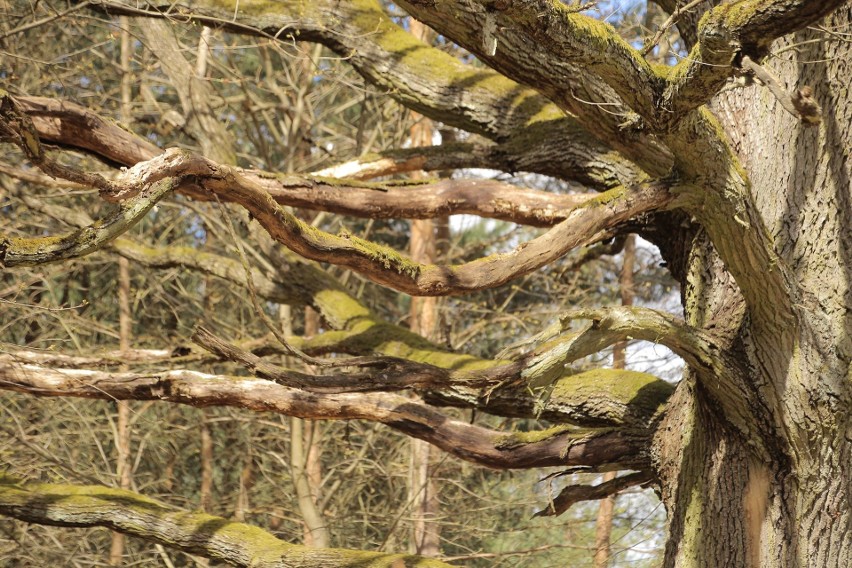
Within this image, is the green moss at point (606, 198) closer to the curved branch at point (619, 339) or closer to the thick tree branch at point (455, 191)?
the curved branch at point (619, 339)

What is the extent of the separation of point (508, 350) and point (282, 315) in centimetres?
564

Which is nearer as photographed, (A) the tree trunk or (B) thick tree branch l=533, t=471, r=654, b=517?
(A) the tree trunk

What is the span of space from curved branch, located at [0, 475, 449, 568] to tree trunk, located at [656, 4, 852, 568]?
63.5 inches

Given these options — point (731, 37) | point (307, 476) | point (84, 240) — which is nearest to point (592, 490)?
point (731, 37)

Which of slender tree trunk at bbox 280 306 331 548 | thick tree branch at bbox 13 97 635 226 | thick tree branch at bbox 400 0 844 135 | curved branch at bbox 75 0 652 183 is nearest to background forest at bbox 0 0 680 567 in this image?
slender tree trunk at bbox 280 306 331 548

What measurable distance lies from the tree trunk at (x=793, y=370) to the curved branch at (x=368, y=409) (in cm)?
52

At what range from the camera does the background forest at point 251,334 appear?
7.99m

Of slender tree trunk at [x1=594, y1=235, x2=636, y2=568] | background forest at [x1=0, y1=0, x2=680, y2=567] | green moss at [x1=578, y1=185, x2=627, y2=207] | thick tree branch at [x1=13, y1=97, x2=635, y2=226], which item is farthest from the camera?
slender tree trunk at [x1=594, y1=235, x2=636, y2=568]

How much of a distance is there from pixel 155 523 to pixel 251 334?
5595 millimetres

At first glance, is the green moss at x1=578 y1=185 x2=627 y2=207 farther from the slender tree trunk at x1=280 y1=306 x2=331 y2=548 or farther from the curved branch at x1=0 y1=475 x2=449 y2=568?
the slender tree trunk at x1=280 y1=306 x2=331 y2=548

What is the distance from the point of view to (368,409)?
4.88m

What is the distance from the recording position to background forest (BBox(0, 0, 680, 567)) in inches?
314

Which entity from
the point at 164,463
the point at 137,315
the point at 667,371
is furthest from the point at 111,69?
the point at 667,371

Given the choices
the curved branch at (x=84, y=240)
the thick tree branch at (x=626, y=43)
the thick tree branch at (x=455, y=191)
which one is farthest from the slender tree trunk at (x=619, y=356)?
the curved branch at (x=84, y=240)
